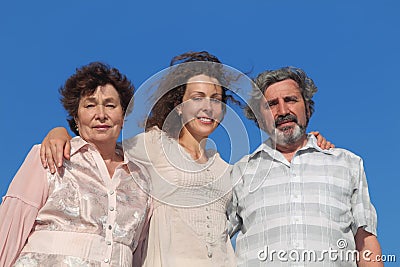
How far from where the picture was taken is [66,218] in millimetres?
5125

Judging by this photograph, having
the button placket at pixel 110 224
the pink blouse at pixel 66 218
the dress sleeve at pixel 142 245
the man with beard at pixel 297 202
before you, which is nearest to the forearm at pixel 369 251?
the man with beard at pixel 297 202

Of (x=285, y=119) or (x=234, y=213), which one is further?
(x=285, y=119)

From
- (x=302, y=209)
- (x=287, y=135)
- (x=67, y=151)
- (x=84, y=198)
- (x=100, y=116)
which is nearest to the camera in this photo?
(x=84, y=198)

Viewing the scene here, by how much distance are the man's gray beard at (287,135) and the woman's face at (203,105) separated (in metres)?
0.71

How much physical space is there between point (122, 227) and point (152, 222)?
437mm

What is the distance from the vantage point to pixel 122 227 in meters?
5.32

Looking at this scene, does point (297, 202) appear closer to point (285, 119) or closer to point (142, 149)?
point (285, 119)

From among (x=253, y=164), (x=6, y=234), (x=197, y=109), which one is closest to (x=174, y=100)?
(x=197, y=109)

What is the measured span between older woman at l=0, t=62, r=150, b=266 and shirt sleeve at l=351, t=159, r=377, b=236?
77.8 inches

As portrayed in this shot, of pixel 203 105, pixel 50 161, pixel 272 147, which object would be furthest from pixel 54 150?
pixel 272 147

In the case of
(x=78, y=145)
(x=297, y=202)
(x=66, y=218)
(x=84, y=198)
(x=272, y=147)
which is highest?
(x=272, y=147)

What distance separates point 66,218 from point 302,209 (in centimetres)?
214

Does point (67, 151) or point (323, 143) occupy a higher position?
point (323, 143)

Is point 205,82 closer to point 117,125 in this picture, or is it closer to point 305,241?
point 117,125
